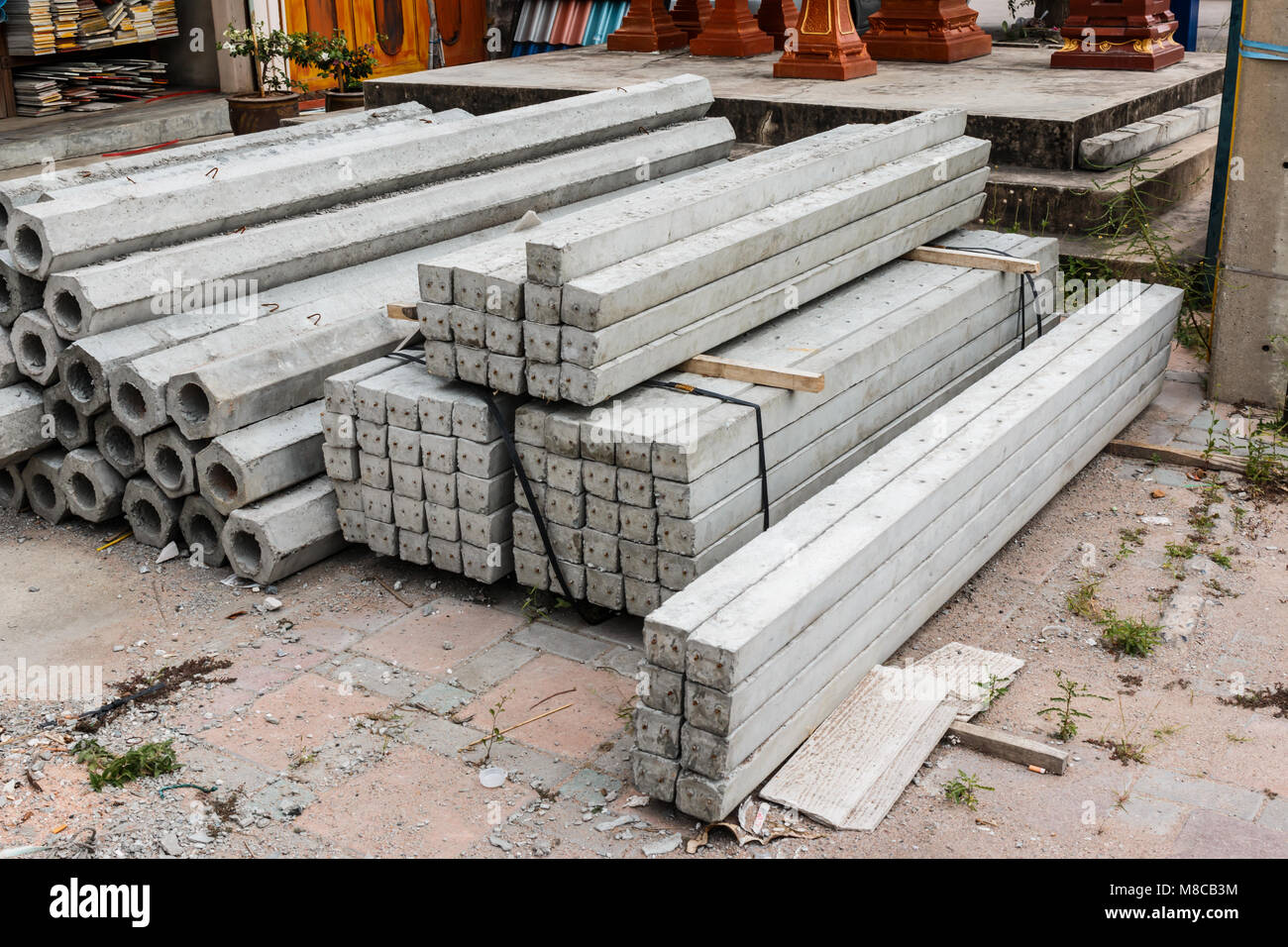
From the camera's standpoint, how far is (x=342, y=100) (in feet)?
42.1

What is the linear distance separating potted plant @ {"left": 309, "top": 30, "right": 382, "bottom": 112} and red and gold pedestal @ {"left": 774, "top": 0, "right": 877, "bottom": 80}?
403cm

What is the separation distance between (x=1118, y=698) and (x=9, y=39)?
1178 cm

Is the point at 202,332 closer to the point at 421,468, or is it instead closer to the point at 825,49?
the point at 421,468

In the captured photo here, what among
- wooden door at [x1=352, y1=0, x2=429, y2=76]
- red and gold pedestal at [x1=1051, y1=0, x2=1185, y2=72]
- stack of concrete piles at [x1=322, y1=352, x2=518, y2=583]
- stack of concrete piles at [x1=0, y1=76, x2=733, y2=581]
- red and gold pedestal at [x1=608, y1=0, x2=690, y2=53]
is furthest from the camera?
wooden door at [x1=352, y1=0, x2=429, y2=76]

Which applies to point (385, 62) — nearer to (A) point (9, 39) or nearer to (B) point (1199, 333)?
(A) point (9, 39)

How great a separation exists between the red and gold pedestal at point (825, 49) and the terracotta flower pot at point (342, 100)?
162 inches

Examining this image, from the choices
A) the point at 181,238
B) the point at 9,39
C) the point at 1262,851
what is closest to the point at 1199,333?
the point at 1262,851

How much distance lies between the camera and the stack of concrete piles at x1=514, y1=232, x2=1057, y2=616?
15.7ft

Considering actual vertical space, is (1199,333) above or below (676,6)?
below

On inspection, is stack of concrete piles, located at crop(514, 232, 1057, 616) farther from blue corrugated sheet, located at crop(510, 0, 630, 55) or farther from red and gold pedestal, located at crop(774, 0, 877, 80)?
blue corrugated sheet, located at crop(510, 0, 630, 55)

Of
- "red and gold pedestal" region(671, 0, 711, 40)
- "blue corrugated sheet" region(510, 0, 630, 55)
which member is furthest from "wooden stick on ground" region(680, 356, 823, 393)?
"blue corrugated sheet" region(510, 0, 630, 55)

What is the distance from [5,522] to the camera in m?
6.20

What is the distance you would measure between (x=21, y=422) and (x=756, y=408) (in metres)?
3.25

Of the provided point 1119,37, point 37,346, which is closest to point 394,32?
point 1119,37
